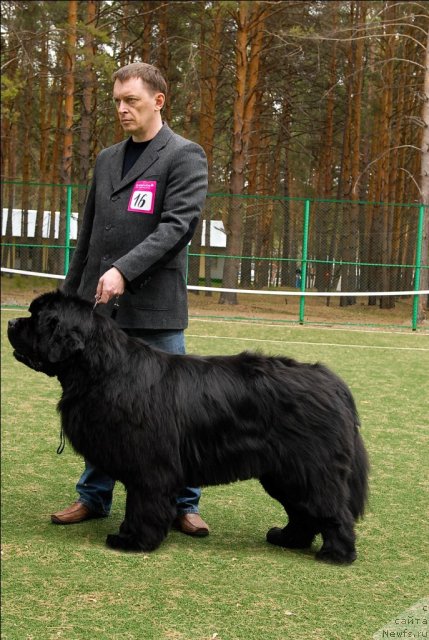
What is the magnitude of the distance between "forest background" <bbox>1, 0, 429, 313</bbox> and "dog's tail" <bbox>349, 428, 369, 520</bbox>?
13.7 m

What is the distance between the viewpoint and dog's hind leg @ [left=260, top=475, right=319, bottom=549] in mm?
3881

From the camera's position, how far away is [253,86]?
67.3 ft

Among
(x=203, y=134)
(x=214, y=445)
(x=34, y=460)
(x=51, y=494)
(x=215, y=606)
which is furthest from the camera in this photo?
(x=203, y=134)

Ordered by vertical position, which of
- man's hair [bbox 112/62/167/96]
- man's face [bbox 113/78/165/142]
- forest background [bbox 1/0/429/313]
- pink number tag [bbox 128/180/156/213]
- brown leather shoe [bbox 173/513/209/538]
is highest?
forest background [bbox 1/0/429/313]

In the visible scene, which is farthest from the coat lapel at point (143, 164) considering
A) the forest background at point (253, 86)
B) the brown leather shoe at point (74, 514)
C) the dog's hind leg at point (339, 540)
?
the forest background at point (253, 86)

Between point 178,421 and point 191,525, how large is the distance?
2.32 ft

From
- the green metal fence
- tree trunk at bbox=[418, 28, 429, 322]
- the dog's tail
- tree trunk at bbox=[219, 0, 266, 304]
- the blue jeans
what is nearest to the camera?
the dog's tail

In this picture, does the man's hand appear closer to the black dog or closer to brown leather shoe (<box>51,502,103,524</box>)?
the black dog

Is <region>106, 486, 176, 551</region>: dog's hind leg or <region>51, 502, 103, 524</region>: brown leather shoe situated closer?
<region>106, 486, 176, 551</region>: dog's hind leg

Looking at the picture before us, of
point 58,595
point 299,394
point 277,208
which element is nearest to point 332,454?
point 299,394

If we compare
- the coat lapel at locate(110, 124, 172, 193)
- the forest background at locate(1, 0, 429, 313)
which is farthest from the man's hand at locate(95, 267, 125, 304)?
the forest background at locate(1, 0, 429, 313)

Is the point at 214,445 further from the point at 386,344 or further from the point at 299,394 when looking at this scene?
the point at 386,344

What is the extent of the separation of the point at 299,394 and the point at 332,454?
1.01 feet

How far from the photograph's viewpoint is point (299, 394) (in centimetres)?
374
